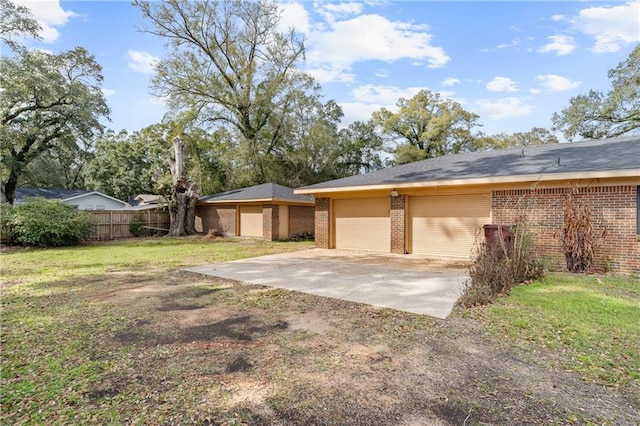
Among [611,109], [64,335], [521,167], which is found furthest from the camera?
[611,109]

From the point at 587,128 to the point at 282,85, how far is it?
19.1m

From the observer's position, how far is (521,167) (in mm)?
8680

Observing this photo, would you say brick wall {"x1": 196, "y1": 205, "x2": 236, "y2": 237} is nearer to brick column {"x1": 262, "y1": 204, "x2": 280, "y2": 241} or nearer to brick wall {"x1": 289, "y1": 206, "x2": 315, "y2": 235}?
brick column {"x1": 262, "y1": 204, "x2": 280, "y2": 241}

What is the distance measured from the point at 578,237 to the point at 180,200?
17453 millimetres

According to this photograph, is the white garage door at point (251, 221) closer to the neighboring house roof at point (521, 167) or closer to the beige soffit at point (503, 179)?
the neighboring house roof at point (521, 167)

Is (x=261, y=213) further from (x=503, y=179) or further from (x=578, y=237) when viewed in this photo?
(x=578, y=237)

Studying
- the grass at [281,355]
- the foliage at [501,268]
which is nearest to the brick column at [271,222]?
the grass at [281,355]

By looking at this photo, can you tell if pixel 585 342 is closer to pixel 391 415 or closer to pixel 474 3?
pixel 391 415

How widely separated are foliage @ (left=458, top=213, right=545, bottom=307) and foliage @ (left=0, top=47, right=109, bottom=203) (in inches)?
818

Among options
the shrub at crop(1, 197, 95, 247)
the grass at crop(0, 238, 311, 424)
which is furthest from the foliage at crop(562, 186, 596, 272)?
the shrub at crop(1, 197, 95, 247)

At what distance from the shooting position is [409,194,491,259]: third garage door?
9.31 m

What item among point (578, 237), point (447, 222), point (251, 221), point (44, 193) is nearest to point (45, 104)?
point (44, 193)

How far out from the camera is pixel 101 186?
32.9 meters

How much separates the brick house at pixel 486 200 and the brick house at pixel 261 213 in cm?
441
